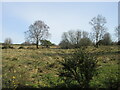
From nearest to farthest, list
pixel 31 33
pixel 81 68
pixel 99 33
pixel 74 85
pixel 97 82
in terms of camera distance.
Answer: pixel 81 68 < pixel 74 85 < pixel 97 82 < pixel 99 33 < pixel 31 33

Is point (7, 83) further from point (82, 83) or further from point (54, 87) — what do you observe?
point (82, 83)

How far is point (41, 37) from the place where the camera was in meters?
38.2

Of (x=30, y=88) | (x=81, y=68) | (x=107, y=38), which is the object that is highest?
(x=107, y=38)

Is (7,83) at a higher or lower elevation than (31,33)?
lower

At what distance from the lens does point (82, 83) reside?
570cm

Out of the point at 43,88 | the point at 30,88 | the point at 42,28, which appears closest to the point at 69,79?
the point at 43,88

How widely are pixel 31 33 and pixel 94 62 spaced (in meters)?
33.1

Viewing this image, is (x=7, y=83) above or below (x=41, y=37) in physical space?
below

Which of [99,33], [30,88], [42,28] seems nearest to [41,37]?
[42,28]

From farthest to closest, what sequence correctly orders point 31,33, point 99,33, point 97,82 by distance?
point 31,33, point 99,33, point 97,82

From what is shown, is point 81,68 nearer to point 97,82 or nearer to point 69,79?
point 69,79

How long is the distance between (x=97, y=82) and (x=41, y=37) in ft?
107

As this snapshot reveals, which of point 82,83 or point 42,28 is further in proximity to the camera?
point 42,28

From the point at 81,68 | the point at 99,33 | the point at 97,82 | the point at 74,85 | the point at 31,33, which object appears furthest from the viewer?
the point at 31,33
